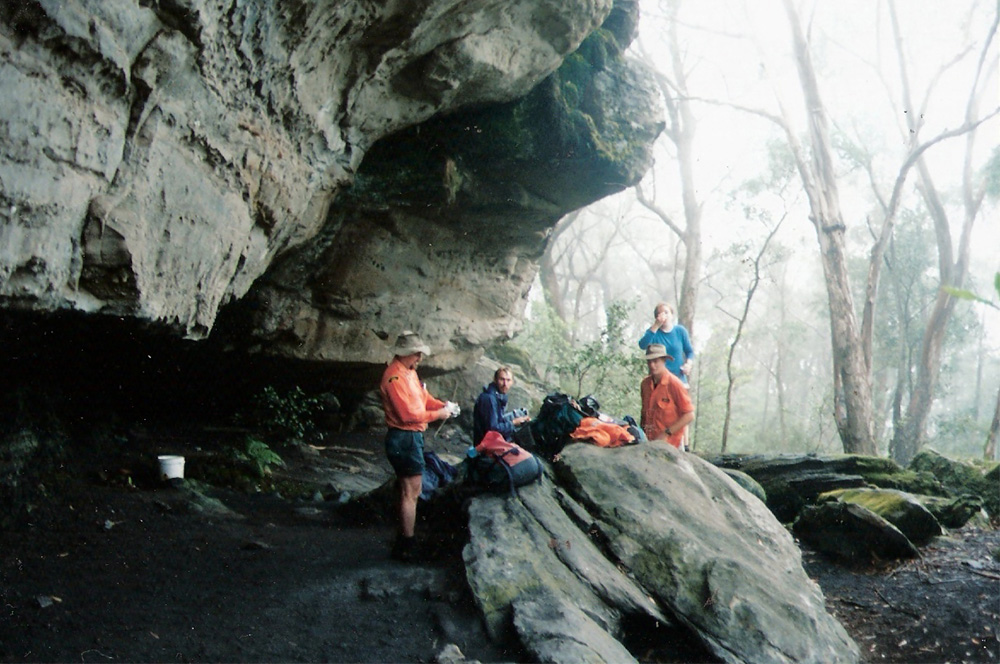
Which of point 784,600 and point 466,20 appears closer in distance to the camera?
point 784,600

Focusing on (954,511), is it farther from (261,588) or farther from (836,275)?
(261,588)

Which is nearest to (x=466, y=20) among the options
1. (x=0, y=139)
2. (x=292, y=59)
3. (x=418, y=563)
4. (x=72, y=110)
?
(x=292, y=59)

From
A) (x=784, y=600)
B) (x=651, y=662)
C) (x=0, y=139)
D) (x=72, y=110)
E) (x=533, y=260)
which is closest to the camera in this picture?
(x=0, y=139)

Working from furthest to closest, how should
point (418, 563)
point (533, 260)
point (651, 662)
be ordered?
point (533, 260) < point (418, 563) < point (651, 662)

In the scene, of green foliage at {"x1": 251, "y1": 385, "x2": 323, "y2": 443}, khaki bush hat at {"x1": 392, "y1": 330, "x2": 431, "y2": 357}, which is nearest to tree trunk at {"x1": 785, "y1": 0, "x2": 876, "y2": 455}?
green foliage at {"x1": 251, "y1": 385, "x2": 323, "y2": 443}

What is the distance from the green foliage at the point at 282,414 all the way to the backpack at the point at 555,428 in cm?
478

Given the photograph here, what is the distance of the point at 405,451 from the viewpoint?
18.0ft

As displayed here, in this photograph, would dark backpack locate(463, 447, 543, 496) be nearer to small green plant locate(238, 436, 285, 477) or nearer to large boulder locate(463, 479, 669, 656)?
large boulder locate(463, 479, 669, 656)

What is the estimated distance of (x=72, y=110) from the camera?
3.73 meters

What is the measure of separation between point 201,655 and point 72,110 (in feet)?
10.3

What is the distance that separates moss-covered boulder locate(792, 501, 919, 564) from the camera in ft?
24.2

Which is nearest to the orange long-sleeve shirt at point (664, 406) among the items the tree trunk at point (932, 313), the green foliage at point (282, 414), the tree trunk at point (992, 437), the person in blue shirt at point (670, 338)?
the person in blue shirt at point (670, 338)

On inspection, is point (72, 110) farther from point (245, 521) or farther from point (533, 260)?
point (533, 260)

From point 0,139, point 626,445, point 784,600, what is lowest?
point 784,600
